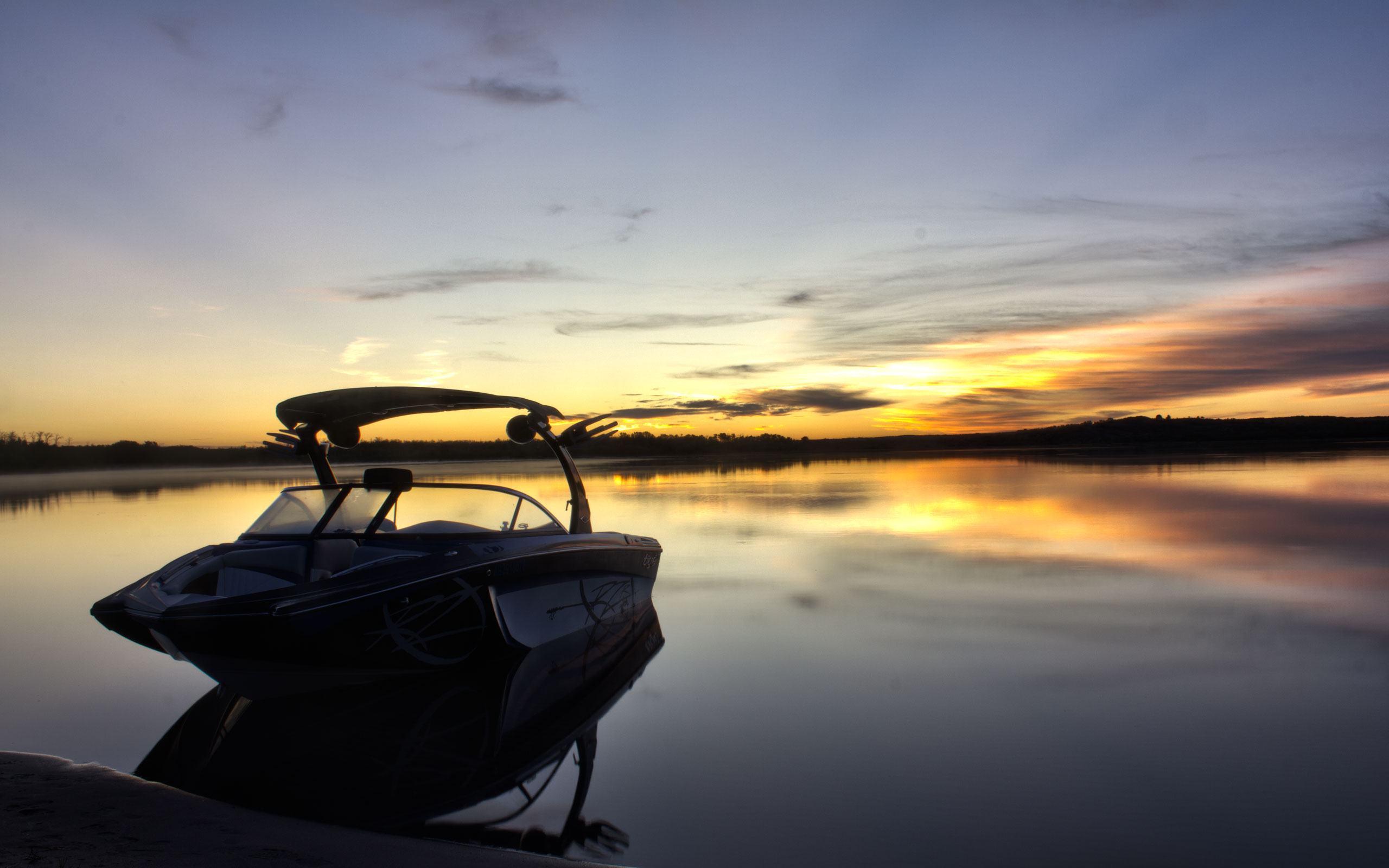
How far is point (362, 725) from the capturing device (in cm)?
550

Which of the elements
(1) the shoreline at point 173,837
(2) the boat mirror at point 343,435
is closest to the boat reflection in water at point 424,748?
(1) the shoreline at point 173,837

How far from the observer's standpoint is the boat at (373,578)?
5.33 meters

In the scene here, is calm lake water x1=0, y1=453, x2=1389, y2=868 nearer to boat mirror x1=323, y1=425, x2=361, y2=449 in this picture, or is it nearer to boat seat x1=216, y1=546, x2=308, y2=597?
boat seat x1=216, y1=546, x2=308, y2=597

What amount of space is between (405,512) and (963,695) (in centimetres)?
483

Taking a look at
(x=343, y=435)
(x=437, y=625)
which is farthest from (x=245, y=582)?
(x=343, y=435)

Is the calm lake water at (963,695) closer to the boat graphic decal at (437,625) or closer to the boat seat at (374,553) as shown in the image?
the boat graphic decal at (437,625)

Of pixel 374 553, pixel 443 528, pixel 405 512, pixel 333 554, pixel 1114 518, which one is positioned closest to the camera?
pixel 374 553

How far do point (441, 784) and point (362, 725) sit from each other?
1.39m

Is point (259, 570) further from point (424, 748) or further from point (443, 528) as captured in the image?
point (424, 748)

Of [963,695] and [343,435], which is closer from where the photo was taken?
[963,695]

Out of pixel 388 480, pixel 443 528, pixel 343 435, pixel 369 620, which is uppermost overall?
pixel 343 435

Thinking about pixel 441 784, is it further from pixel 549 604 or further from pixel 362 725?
pixel 549 604

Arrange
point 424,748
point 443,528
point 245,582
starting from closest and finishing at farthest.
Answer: point 424,748
point 245,582
point 443,528

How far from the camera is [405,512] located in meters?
7.16
